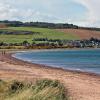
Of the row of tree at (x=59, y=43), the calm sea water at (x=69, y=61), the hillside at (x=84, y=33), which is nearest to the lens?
the calm sea water at (x=69, y=61)

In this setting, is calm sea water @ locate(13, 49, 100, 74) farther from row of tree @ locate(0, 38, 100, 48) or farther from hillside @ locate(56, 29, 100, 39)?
hillside @ locate(56, 29, 100, 39)

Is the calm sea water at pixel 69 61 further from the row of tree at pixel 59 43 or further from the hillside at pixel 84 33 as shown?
the hillside at pixel 84 33

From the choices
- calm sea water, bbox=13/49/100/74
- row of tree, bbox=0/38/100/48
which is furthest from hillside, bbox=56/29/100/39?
calm sea water, bbox=13/49/100/74

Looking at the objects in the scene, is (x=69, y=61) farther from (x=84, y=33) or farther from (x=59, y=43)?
(x=59, y=43)

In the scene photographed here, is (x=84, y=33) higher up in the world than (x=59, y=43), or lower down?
higher up

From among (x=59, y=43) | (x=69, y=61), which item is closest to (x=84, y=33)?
(x=59, y=43)

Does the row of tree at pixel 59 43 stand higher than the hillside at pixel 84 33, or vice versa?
the hillside at pixel 84 33

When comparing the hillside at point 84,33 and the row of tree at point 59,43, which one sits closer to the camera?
the row of tree at point 59,43

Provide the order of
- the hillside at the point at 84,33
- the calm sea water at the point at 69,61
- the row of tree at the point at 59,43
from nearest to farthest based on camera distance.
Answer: the calm sea water at the point at 69,61 → the row of tree at the point at 59,43 → the hillside at the point at 84,33

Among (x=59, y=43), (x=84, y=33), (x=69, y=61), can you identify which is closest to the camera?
(x=69, y=61)

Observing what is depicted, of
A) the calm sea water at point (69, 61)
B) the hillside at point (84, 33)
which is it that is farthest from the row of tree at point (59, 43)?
the calm sea water at point (69, 61)

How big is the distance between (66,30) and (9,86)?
17805 cm

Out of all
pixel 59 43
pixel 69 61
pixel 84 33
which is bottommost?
pixel 59 43

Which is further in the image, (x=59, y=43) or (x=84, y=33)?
(x=59, y=43)
